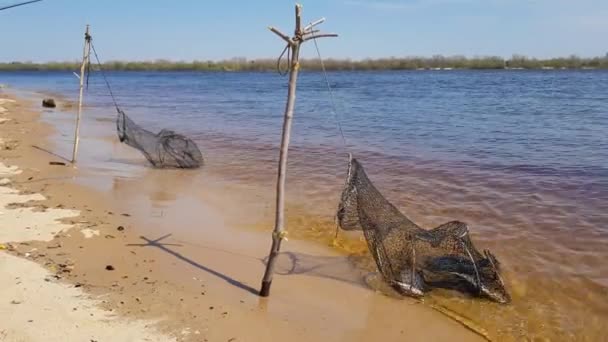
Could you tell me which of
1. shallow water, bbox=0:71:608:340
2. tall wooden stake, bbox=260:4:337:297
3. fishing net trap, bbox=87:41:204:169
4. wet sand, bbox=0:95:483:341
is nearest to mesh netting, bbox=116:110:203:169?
fishing net trap, bbox=87:41:204:169

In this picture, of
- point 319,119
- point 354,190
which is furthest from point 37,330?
point 319,119

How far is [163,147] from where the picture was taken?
37.1 feet

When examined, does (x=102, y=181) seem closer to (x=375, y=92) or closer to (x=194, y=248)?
(x=194, y=248)

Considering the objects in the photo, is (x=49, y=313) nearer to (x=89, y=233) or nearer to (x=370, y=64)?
(x=89, y=233)

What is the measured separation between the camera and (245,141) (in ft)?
52.0

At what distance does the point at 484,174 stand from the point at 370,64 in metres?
75.2

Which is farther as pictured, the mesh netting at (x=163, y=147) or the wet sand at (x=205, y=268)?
the mesh netting at (x=163, y=147)

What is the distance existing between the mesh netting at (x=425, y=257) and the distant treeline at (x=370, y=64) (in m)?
37.9

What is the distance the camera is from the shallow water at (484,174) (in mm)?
5615

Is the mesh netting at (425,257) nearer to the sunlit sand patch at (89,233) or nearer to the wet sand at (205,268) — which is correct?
the wet sand at (205,268)

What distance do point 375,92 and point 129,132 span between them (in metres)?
25.9

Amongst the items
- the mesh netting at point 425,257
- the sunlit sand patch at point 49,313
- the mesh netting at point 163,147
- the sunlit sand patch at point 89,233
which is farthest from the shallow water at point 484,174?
the sunlit sand patch at point 49,313

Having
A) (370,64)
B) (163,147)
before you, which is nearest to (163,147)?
(163,147)

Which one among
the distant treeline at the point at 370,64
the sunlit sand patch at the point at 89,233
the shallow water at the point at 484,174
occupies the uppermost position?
the distant treeline at the point at 370,64
